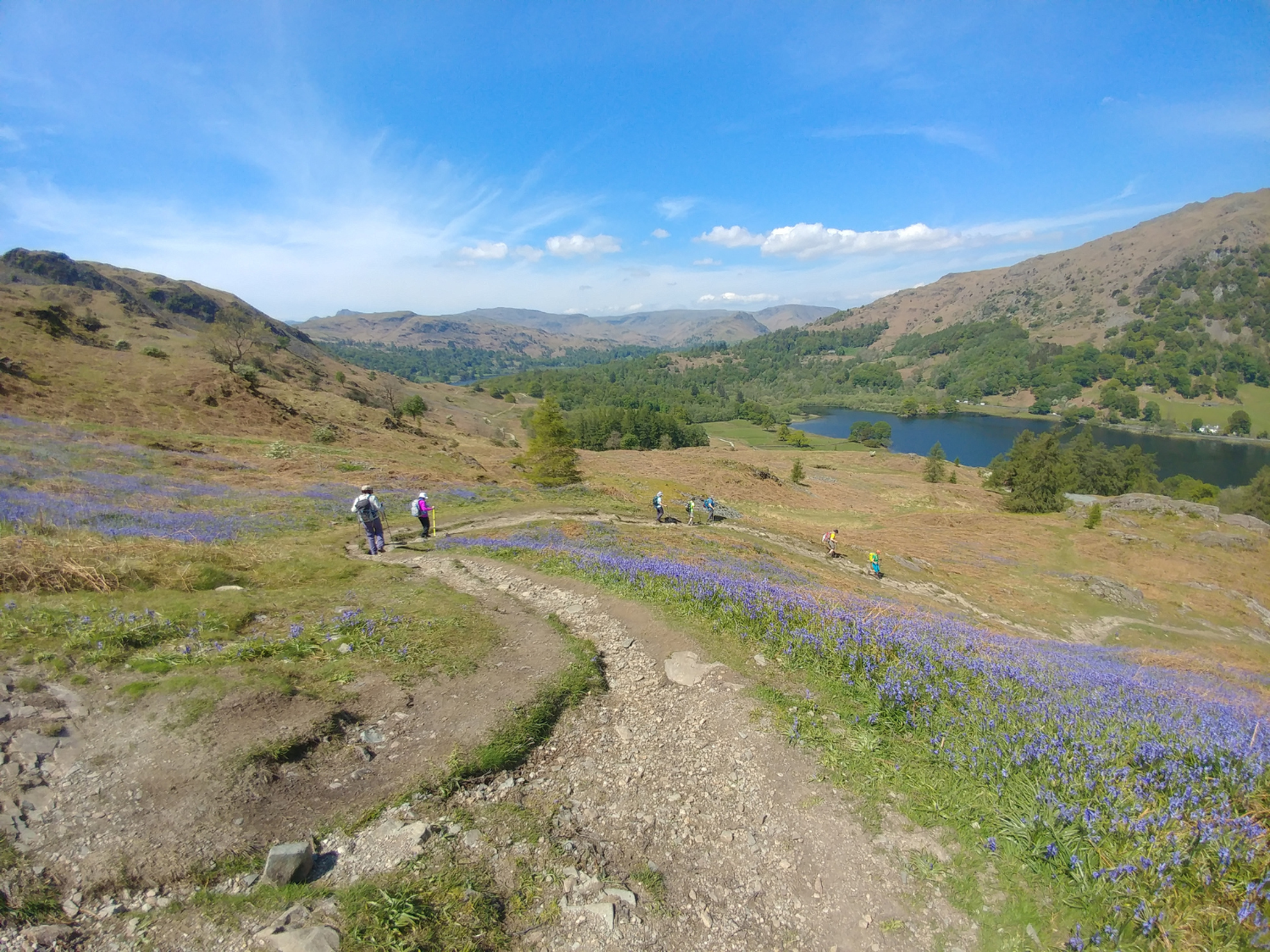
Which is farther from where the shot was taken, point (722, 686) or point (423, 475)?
point (423, 475)

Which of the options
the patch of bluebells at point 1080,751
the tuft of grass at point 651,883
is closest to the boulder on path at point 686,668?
the patch of bluebells at point 1080,751

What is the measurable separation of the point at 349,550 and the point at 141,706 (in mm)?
13360

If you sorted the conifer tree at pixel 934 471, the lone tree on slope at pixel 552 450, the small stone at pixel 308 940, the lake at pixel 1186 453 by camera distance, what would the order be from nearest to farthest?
1. the small stone at pixel 308 940
2. the lone tree on slope at pixel 552 450
3. the conifer tree at pixel 934 471
4. the lake at pixel 1186 453

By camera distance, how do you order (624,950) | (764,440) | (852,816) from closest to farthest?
(624,950) → (852,816) → (764,440)

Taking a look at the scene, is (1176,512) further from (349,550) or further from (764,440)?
(764,440)

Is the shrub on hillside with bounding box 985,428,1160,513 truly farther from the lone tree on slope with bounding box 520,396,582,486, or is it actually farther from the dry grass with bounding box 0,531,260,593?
the dry grass with bounding box 0,531,260,593

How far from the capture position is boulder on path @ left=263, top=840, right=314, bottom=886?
17.0ft

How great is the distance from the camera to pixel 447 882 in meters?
5.45

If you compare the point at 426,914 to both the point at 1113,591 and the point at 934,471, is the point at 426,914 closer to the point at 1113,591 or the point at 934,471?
the point at 1113,591

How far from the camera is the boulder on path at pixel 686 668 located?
33.3 feet

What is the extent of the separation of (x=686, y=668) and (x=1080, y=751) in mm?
5896

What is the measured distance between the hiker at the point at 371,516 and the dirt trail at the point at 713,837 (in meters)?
13.1

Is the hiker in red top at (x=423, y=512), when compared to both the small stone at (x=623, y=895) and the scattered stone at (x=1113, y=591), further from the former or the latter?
the scattered stone at (x=1113, y=591)

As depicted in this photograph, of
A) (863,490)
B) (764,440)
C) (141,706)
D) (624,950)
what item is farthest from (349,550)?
(764,440)
